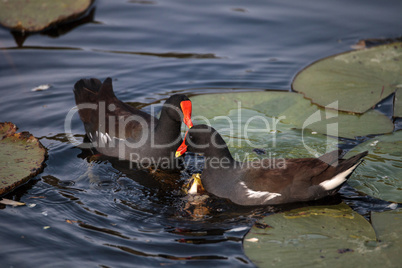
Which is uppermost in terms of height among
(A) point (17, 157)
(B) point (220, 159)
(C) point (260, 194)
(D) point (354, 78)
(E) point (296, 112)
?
(D) point (354, 78)

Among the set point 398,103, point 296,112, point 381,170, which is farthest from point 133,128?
point 398,103

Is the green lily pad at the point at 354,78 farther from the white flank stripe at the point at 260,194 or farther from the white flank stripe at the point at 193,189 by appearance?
the white flank stripe at the point at 193,189

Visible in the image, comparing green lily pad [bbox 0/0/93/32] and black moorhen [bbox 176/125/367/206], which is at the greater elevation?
green lily pad [bbox 0/0/93/32]

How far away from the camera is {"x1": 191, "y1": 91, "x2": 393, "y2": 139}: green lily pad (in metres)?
6.14

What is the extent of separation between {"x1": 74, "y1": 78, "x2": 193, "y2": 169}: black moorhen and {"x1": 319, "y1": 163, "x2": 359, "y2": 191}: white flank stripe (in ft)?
5.81

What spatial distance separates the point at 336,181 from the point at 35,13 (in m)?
6.99

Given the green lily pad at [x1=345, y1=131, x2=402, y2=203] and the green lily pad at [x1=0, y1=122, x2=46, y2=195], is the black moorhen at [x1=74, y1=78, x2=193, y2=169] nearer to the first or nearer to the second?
the green lily pad at [x1=0, y1=122, x2=46, y2=195]

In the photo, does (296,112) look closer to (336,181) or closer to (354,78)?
(354,78)

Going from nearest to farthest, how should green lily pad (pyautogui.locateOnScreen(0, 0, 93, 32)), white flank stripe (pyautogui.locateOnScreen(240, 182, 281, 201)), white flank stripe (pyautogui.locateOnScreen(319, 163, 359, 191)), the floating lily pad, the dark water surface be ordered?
1. the dark water surface
2. white flank stripe (pyautogui.locateOnScreen(319, 163, 359, 191))
3. white flank stripe (pyautogui.locateOnScreen(240, 182, 281, 201))
4. the floating lily pad
5. green lily pad (pyautogui.locateOnScreen(0, 0, 93, 32))

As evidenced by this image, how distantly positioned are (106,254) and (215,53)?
5.56 m

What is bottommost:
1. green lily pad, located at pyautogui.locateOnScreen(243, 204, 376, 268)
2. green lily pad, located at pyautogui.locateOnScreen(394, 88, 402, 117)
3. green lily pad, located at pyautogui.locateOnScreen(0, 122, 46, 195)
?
green lily pad, located at pyautogui.locateOnScreen(243, 204, 376, 268)

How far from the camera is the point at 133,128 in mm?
6219

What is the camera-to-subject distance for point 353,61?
7.60 m

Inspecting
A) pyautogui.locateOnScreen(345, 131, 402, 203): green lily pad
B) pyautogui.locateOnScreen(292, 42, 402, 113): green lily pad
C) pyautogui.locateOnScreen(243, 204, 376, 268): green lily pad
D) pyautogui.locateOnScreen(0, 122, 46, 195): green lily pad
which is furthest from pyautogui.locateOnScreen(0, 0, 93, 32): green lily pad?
pyautogui.locateOnScreen(243, 204, 376, 268): green lily pad
